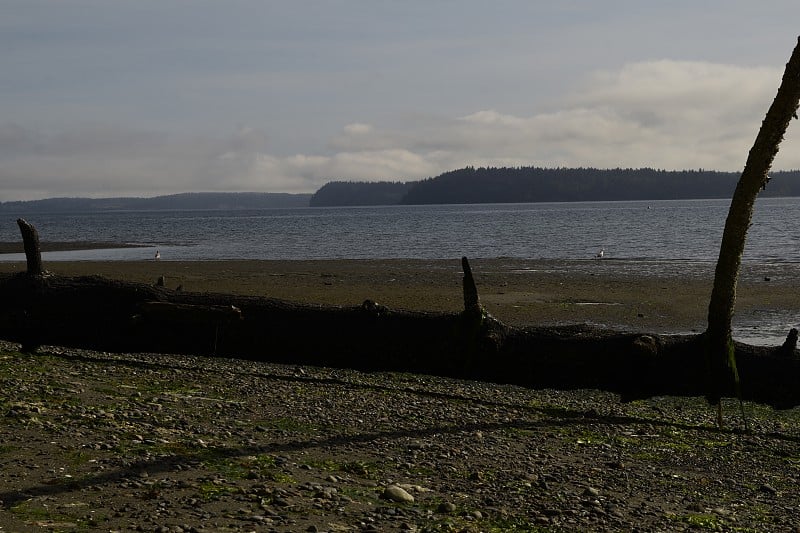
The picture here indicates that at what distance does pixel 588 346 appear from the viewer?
416 inches

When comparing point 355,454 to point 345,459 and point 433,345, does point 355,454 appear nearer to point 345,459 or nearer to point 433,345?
point 345,459

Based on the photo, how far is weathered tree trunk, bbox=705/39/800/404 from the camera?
10.1 meters

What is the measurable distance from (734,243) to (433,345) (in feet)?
12.1

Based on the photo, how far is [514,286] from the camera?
39906 mm

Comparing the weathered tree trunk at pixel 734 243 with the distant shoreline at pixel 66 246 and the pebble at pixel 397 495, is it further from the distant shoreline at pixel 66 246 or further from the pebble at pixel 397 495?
the distant shoreline at pixel 66 246

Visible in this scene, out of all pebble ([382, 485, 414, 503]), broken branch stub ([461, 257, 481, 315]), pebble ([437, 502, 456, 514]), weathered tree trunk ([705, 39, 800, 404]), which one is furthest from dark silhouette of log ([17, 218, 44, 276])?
weathered tree trunk ([705, 39, 800, 404])

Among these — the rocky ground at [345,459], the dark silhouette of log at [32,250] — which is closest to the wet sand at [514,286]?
the rocky ground at [345,459]

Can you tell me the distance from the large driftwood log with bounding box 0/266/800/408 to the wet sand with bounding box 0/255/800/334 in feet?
55.2

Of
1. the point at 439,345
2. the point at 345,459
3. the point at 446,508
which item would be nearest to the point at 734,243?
the point at 439,345

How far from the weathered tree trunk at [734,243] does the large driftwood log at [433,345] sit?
0.51ft

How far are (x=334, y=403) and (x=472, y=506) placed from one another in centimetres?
441

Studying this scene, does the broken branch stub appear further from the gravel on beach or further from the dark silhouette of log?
the dark silhouette of log

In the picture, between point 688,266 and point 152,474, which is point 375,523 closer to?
point 152,474

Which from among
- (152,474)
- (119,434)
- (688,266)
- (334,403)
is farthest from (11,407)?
(688,266)
